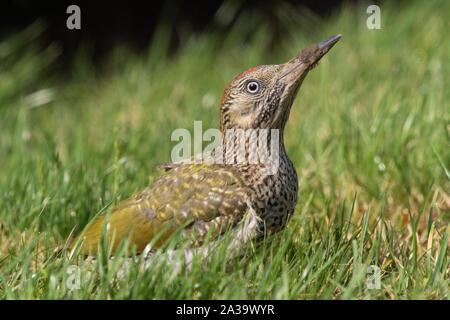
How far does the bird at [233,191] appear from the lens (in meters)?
2.53

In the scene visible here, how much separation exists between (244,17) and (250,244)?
457 cm

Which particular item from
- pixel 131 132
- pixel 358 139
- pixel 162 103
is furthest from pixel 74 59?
pixel 358 139

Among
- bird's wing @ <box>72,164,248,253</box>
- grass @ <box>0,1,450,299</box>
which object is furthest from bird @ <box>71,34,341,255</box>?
grass @ <box>0,1,450,299</box>

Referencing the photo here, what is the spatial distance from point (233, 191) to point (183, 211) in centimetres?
22

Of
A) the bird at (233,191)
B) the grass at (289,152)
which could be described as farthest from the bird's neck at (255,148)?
the grass at (289,152)

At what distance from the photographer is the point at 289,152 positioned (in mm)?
3986

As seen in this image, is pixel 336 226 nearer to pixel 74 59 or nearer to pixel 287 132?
pixel 287 132

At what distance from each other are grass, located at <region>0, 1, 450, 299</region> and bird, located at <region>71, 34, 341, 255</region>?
0.44 feet

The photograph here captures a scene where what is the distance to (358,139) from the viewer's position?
3715 mm

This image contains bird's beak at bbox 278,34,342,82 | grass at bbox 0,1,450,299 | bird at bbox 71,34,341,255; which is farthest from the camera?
bird's beak at bbox 278,34,342,82

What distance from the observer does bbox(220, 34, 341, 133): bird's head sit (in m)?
2.69

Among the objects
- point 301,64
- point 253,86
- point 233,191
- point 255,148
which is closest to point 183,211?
point 233,191

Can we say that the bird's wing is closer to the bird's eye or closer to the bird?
the bird

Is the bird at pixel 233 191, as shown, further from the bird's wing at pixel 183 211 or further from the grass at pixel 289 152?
the grass at pixel 289 152
